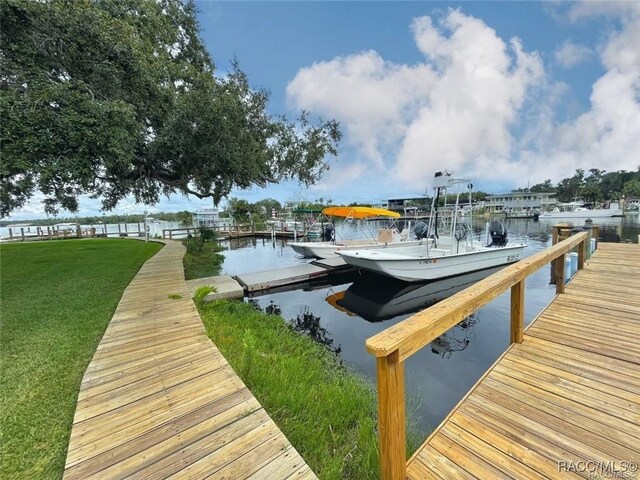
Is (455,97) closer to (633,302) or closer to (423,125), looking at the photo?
(423,125)

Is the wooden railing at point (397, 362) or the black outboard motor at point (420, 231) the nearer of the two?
the wooden railing at point (397, 362)

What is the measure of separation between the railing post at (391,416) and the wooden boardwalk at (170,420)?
0.64 metres

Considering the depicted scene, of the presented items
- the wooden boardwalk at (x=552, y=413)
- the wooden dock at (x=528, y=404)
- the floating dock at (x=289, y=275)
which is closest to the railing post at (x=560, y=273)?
the wooden boardwalk at (x=552, y=413)

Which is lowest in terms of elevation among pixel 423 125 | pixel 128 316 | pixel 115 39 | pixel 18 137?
pixel 128 316

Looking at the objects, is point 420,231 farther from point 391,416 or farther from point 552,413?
point 391,416

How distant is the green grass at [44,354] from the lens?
2.24 metres

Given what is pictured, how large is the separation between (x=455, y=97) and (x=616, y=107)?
7182 millimetres

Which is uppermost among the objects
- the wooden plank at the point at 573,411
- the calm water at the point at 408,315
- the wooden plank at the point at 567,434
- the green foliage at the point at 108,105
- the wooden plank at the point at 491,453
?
the green foliage at the point at 108,105

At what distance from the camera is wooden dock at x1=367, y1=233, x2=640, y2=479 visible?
5.22 ft

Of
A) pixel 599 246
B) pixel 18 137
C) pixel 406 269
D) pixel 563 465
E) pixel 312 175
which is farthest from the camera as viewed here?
pixel 312 175

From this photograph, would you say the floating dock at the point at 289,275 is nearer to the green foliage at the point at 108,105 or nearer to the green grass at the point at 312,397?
the green foliage at the point at 108,105

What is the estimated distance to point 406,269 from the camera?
8.91 m

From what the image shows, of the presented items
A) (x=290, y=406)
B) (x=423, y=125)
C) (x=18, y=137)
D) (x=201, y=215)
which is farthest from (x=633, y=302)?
(x=201, y=215)

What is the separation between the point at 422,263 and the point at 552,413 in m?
7.05
